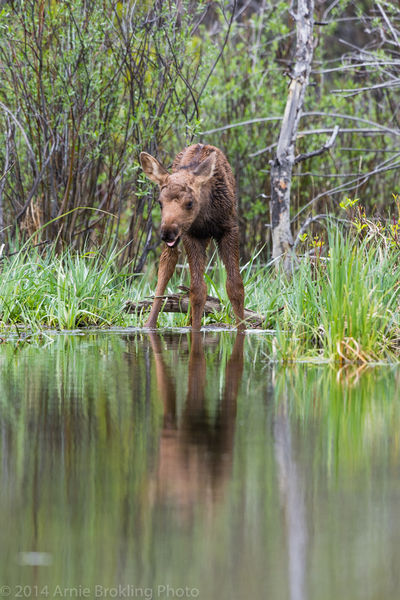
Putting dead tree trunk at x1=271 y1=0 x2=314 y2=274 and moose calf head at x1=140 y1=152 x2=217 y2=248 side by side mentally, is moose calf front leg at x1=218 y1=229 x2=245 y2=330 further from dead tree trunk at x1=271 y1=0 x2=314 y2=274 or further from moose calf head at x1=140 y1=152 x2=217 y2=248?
dead tree trunk at x1=271 y1=0 x2=314 y2=274

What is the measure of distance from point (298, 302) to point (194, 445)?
4044 mm

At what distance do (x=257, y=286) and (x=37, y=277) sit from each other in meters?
2.99

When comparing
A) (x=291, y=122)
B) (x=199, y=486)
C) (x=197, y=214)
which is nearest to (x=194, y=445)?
(x=199, y=486)

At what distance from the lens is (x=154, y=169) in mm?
8531

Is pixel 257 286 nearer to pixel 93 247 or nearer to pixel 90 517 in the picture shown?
pixel 93 247

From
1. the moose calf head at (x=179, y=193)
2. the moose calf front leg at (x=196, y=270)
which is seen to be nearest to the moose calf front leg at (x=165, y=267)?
the moose calf front leg at (x=196, y=270)

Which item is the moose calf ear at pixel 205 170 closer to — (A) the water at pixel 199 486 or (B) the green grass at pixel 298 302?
(B) the green grass at pixel 298 302

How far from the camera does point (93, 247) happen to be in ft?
40.9

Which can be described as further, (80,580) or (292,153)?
(292,153)

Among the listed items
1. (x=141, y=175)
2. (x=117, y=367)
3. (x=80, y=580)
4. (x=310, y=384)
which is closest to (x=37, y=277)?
(x=141, y=175)

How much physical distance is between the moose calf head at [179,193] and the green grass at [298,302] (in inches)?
42.4

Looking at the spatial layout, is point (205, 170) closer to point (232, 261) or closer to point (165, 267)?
point (232, 261)

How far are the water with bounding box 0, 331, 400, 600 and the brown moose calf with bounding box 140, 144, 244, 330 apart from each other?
236cm

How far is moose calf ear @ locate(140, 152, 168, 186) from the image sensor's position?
8500mm
